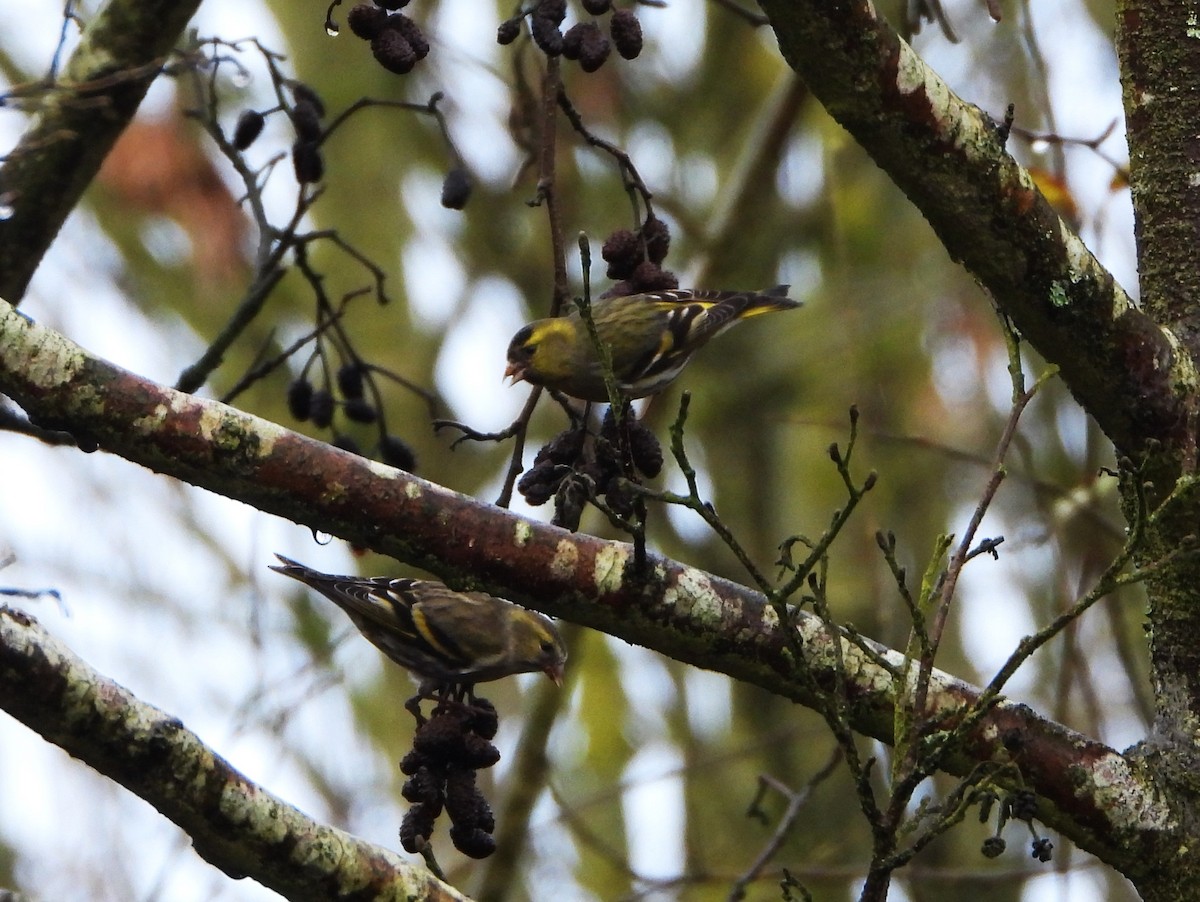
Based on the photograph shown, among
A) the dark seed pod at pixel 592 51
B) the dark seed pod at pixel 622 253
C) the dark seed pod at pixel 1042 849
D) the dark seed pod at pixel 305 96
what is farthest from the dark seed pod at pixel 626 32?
the dark seed pod at pixel 1042 849

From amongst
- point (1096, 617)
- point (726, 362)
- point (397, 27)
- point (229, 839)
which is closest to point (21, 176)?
point (397, 27)

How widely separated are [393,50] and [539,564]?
34.2 inches

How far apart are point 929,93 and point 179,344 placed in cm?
657

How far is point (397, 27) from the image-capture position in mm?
2318

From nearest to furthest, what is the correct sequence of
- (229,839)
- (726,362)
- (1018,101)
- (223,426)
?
(229,839), (223,426), (1018,101), (726,362)

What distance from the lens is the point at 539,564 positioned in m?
2.09

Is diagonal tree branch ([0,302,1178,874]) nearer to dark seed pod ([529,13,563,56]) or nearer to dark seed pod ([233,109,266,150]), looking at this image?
dark seed pod ([529,13,563,56])

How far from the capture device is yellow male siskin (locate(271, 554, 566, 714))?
136 inches

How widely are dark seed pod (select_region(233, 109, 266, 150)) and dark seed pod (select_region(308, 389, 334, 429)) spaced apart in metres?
0.60

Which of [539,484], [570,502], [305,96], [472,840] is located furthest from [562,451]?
[305,96]

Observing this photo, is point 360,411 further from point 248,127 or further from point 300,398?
point 248,127

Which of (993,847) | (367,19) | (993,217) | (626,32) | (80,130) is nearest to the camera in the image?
(993,847)

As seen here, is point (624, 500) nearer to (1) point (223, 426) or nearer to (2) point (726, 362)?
(1) point (223, 426)

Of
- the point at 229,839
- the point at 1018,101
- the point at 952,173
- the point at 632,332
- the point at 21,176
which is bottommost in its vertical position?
the point at 229,839
